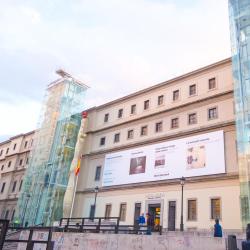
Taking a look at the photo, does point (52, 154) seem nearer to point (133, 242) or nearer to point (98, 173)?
point (98, 173)

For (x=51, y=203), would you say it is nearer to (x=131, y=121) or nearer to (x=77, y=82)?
(x=131, y=121)

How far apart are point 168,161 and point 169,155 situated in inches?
24.8

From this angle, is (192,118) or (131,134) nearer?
(192,118)

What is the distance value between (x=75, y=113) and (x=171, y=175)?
2055 cm

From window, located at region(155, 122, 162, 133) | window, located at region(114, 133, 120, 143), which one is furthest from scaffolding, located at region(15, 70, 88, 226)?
window, located at region(155, 122, 162, 133)

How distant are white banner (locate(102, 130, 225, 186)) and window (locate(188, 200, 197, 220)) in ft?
8.27

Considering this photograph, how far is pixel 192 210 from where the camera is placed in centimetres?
2647

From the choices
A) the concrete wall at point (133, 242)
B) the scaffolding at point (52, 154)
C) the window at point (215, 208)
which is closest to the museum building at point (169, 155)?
the window at point (215, 208)

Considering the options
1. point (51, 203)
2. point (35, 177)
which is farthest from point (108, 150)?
point (35, 177)

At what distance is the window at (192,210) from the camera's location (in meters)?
26.1

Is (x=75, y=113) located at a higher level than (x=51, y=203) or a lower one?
higher

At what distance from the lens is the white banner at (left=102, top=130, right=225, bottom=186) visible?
1046 inches

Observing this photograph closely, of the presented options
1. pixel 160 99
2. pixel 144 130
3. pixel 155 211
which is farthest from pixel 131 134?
pixel 155 211

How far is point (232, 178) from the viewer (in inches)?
972
